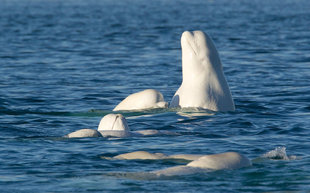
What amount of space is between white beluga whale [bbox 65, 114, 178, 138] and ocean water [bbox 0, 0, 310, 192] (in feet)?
0.60

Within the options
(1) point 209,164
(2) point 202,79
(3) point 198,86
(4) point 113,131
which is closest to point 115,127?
(4) point 113,131

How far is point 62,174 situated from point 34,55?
1999cm

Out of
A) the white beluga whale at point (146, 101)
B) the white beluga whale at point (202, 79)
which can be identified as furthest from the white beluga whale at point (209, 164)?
the white beluga whale at point (146, 101)

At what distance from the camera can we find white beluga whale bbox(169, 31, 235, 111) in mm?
13727

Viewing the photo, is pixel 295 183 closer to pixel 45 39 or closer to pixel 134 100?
pixel 134 100

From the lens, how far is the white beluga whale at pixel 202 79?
13727mm

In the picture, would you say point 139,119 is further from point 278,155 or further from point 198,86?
point 278,155

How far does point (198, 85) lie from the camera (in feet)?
45.2

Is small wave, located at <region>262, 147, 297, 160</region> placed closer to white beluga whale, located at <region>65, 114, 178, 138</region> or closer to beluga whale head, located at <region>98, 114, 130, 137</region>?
white beluga whale, located at <region>65, 114, 178, 138</region>

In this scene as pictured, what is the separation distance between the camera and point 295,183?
340 inches

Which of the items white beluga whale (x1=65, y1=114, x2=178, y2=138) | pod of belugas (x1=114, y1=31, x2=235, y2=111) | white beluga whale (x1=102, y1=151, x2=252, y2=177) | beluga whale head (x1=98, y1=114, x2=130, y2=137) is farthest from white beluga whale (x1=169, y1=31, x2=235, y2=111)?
white beluga whale (x1=102, y1=151, x2=252, y2=177)

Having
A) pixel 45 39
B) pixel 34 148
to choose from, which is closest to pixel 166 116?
pixel 34 148

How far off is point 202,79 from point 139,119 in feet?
4.94

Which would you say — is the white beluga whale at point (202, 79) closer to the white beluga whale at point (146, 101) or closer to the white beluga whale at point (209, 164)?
the white beluga whale at point (146, 101)
